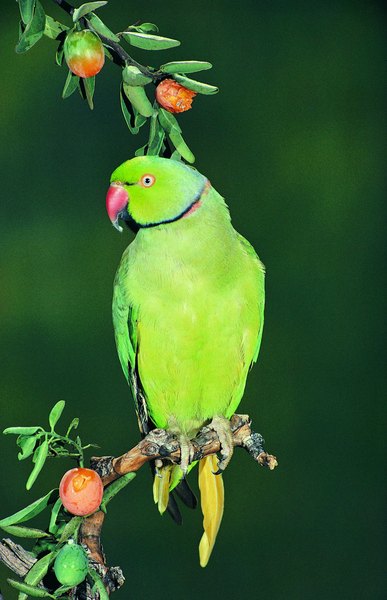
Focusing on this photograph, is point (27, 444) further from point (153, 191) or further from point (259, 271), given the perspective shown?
point (259, 271)

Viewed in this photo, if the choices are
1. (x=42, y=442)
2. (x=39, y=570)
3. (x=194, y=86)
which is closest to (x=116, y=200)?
(x=194, y=86)

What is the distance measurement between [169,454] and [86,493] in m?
0.16

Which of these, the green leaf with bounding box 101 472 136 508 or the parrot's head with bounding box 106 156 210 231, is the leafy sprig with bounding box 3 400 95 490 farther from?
the parrot's head with bounding box 106 156 210 231

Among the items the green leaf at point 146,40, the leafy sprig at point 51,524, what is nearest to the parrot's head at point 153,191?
the green leaf at point 146,40

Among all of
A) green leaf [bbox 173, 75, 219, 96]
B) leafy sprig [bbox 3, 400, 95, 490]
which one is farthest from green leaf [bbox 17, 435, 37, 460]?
green leaf [bbox 173, 75, 219, 96]

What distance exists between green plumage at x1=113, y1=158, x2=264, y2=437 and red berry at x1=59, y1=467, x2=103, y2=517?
0.22 metres

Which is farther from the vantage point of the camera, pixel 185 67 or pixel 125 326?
pixel 125 326

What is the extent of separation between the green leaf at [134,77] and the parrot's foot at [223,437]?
37 centimetres

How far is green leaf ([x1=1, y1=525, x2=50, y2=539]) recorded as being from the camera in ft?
2.26

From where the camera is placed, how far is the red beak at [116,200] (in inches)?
31.6

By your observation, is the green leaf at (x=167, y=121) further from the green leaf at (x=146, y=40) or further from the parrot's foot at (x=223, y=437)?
the parrot's foot at (x=223, y=437)

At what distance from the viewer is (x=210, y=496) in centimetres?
94

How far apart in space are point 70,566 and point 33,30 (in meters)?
0.44

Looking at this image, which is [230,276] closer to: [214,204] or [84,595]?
[214,204]
